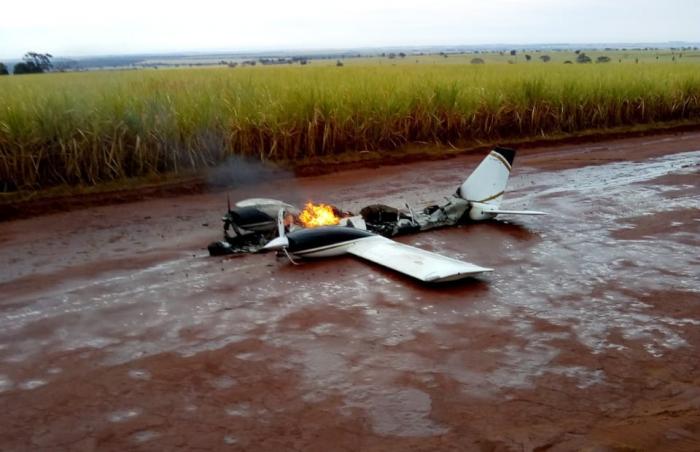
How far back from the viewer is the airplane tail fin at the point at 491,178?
7.34 metres

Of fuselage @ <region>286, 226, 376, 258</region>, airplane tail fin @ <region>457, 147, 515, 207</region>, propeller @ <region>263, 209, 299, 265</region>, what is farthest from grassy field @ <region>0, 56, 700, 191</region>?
fuselage @ <region>286, 226, 376, 258</region>

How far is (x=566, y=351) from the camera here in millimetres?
4355

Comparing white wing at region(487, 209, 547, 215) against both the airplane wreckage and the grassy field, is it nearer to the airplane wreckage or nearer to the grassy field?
the airplane wreckage

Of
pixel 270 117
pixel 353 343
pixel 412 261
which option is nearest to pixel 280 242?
pixel 412 261

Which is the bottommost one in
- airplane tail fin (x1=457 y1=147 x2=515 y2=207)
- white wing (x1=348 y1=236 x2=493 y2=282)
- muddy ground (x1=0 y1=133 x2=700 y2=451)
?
muddy ground (x1=0 y1=133 x2=700 y2=451)

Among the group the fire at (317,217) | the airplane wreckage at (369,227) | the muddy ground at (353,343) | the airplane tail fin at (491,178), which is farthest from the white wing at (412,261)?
the airplane tail fin at (491,178)

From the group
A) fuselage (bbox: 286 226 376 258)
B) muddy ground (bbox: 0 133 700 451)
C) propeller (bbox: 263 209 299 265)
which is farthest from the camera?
fuselage (bbox: 286 226 376 258)

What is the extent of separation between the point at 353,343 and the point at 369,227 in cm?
274

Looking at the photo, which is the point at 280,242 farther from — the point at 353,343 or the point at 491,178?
the point at 491,178

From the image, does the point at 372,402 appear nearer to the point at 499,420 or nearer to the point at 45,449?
the point at 499,420

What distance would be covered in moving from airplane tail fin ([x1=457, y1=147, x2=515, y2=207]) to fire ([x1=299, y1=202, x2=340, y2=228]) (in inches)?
69.9

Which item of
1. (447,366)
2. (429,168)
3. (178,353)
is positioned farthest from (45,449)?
(429,168)

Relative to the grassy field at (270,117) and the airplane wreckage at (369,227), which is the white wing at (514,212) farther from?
the grassy field at (270,117)

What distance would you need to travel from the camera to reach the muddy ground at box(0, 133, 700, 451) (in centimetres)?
349
